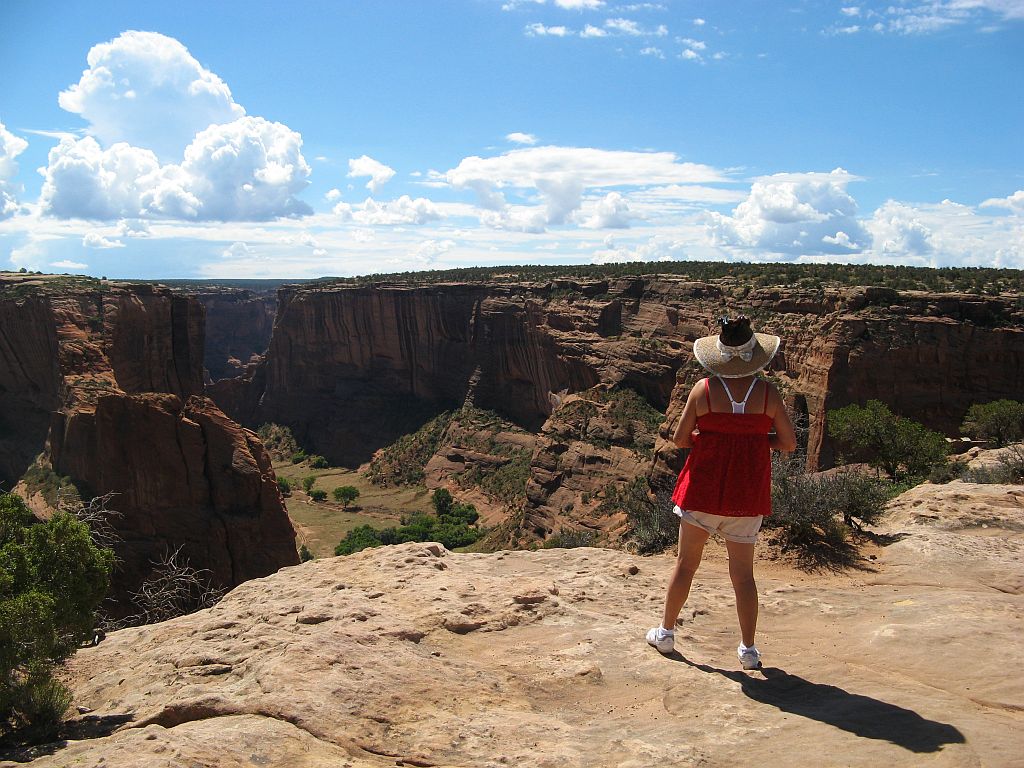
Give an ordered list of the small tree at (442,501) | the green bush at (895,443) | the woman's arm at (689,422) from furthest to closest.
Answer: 1. the small tree at (442,501)
2. the green bush at (895,443)
3. the woman's arm at (689,422)

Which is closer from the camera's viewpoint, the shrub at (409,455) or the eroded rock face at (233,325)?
the shrub at (409,455)

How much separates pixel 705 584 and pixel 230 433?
19.0 metres

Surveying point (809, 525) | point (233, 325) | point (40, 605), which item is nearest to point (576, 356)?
point (809, 525)

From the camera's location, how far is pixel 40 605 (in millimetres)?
5824

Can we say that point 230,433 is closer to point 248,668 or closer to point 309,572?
point 309,572

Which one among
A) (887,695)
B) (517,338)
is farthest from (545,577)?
(517,338)

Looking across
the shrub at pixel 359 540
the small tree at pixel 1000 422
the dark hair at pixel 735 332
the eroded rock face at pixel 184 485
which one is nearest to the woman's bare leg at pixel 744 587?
the dark hair at pixel 735 332

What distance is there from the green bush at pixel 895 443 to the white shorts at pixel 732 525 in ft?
42.4

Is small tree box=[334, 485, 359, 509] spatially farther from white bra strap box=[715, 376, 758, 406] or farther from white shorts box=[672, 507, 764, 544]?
white bra strap box=[715, 376, 758, 406]

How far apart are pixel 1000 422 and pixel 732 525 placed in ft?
75.3

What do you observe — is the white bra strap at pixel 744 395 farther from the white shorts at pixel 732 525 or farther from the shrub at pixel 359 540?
the shrub at pixel 359 540

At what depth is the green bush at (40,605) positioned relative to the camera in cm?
559

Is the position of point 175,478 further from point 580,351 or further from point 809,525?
point 580,351

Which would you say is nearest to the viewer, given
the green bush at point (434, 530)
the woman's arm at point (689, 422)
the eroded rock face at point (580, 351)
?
the woman's arm at point (689, 422)
